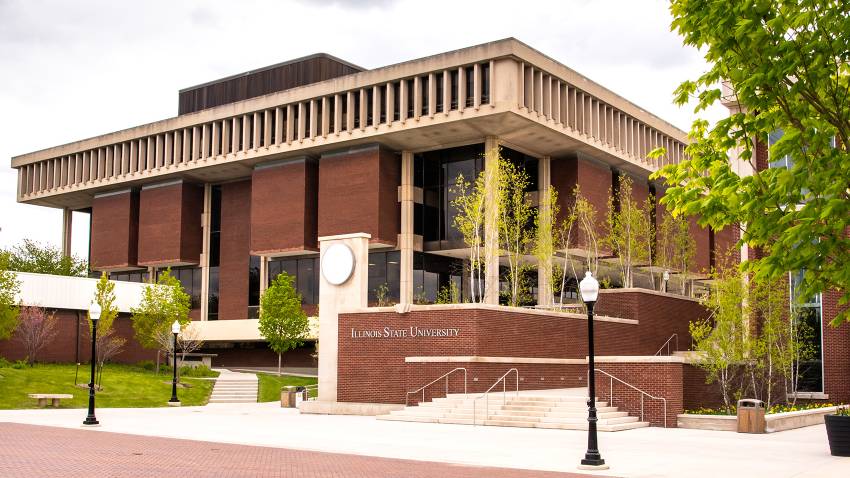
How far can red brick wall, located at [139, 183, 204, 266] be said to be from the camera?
70188mm

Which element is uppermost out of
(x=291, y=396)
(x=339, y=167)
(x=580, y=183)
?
(x=339, y=167)

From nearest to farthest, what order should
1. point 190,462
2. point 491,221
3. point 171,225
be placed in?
point 190,462 < point 491,221 < point 171,225

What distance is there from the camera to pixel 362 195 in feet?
188

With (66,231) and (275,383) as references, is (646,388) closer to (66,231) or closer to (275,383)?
(275,383)

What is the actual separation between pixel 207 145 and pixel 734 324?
4814 centimetres

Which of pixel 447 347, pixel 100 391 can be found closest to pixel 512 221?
pixel 447 347

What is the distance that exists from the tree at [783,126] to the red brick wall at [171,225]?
61865 millimetres

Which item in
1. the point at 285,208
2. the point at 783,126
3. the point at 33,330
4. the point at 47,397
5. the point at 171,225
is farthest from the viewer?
the point at 171,225

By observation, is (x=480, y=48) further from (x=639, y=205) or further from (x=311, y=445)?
(x=311, y=445)

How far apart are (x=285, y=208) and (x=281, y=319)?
9283 mm

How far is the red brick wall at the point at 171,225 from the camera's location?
70.2m

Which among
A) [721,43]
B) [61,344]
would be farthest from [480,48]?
[721,43]

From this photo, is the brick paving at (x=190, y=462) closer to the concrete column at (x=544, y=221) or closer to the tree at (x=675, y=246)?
the concrete column at (x=544, y=221)

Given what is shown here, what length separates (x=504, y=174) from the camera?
4538cm
